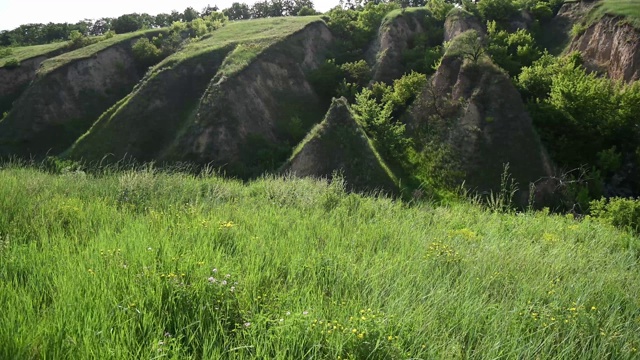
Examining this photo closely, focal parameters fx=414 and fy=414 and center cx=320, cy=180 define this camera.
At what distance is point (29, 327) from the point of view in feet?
12.6

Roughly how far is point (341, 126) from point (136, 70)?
105ft

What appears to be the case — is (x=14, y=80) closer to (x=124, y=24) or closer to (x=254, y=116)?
(x=124, y=24)

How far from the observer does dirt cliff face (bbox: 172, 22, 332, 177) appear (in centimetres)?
3169

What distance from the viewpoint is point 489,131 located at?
27.3 meters

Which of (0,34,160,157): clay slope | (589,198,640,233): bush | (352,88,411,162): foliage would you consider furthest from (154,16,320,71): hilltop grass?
(589,198,640,233): bush

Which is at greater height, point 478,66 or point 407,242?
point 478,66

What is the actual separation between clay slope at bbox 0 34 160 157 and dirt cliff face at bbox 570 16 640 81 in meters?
45.5

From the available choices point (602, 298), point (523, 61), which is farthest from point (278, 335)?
point (523, 61)

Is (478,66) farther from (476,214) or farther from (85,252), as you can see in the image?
(85,252)

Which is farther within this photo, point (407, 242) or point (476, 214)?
point (476, 214)

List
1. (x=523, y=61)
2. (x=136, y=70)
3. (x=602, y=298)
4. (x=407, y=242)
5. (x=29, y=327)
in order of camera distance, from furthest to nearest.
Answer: (x=136, y=70) < (x=523, y=61) < (x=407, y=242) < (x=602, y=298) < (x=29, y=327)

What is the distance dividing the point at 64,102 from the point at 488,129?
133 ft

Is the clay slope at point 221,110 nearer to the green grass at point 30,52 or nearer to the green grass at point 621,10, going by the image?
the green grass at point 30,52

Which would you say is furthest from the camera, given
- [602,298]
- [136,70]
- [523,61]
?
[136,70]
